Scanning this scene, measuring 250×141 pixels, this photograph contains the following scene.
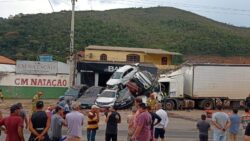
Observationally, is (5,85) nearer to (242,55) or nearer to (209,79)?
(209,79)

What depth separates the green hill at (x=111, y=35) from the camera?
96.1m

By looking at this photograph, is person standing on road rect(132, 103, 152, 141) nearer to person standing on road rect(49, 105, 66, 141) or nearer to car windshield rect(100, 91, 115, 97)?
person standing on road rect(49, 105, 66, 141)

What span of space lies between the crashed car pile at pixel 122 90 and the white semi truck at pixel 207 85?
169 centimetres

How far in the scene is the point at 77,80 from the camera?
2475 inches

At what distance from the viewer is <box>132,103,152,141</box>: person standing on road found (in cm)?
1433

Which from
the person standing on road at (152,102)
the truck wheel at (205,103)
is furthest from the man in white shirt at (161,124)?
the truck wheel at (205,103)

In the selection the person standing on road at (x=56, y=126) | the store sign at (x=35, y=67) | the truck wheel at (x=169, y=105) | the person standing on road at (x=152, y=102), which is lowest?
the truck wheel at (x=169, y=105)

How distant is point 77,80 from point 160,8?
102595mm

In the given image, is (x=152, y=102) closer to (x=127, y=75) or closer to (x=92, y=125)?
(x=92, y=125)

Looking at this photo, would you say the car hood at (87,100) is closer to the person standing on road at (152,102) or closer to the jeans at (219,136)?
the person standing on road at (152,102)

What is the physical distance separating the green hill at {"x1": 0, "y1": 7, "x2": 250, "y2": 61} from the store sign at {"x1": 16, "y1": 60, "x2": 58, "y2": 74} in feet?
73.4

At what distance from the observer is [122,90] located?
163ft

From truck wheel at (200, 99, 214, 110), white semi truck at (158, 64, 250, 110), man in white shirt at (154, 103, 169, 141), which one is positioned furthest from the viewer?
truck wheel at (200, 99, 214, 110)

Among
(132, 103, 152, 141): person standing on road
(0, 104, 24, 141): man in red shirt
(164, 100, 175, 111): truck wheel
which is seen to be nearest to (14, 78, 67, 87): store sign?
(164, 100, 175, 111): truck wheel
